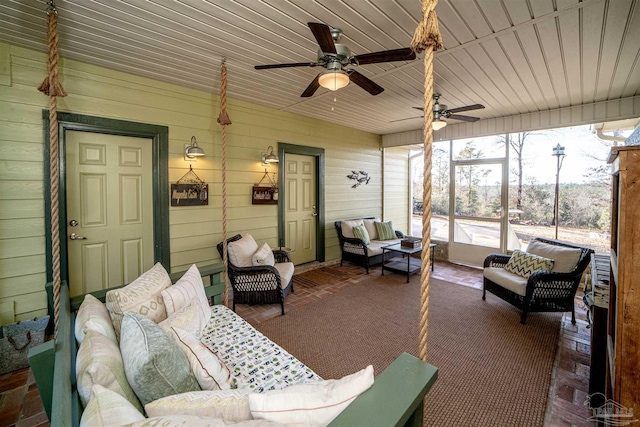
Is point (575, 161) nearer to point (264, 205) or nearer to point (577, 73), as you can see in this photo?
point (577, 73)

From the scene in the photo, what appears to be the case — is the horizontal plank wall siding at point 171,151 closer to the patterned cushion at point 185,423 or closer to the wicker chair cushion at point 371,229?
the wicker chair cushion at point 371,229

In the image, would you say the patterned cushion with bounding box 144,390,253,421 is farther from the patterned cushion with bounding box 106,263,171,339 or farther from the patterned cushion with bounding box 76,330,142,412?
the patterned cushion with bounding box 106,263,171,339

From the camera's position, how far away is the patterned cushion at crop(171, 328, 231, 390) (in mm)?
1219

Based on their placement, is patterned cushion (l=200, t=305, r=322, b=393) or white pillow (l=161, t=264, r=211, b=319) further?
white pillow (l=161, t=264, r=211, b=319)

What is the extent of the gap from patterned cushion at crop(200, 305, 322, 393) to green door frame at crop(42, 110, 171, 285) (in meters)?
1.71

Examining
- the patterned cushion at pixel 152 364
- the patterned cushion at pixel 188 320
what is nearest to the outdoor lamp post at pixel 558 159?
the patterned cushion at pixel 188 320

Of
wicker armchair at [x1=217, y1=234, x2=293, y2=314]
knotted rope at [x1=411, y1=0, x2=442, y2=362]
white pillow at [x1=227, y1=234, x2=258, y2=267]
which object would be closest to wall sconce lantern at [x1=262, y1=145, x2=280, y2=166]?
white pillow at [x1=227, y1=234, x2=258, y2=267]

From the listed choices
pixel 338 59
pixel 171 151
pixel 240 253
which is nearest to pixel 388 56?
pixel 338 59

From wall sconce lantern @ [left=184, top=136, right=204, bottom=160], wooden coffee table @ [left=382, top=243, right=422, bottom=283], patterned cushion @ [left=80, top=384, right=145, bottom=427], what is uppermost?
wall sconce lantern @ [left=184, top=136, right=204, bottom=160]

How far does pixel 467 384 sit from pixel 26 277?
398 cm

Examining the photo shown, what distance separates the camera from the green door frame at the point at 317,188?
14.7 feet

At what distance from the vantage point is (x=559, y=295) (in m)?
2.96

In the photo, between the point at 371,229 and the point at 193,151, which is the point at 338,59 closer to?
the point at 193,151

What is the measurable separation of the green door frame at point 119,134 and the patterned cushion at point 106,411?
2616 mm
